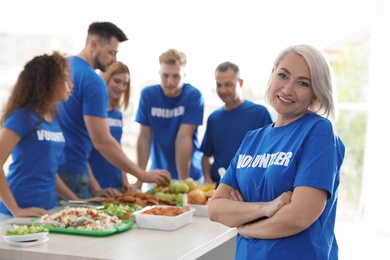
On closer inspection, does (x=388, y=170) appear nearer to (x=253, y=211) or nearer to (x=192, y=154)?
(x=192, y=154)

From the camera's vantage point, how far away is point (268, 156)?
81.4 inches

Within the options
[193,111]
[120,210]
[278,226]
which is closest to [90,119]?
[120,210]

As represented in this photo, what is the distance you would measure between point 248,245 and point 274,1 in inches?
178

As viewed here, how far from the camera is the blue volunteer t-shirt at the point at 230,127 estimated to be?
→ 430 centimetres

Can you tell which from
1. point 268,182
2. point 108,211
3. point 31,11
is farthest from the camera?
point 31,11

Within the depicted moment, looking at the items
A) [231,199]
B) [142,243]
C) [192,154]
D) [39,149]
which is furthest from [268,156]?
[192,154]

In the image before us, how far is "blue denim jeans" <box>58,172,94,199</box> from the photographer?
3.72 metres

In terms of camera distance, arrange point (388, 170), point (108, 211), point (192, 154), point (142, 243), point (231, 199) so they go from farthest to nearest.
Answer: point (388, 170) < point (192, 154) < point (108, 211) < point (142, 243) < point (231, 199)

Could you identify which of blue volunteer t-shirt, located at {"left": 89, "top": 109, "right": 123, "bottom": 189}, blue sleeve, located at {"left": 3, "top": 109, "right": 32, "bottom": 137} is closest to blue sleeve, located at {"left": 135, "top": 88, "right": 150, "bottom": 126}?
blue volunteer t-shirt, located at {"left": 89, "top": 109, "right": 123, "bottom": 189}

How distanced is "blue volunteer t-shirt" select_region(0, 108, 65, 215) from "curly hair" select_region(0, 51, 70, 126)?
0.04 metres

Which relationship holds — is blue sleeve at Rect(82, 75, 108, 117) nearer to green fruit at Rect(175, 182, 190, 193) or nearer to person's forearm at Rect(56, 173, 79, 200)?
person's forearm at Rect(56, 173, 79, 200)

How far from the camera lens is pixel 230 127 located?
14.2 feet

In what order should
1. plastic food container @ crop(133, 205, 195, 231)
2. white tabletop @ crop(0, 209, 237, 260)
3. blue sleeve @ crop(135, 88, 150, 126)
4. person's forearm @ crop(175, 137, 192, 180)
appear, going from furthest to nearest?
blue sleeve @ crop(135, 88, 150, 126) → person's forearm @ crop(175, 137, 192, 180) → plastic food container @ crop(133, 205, 195, 231) → white tabletop @ crop(0, 209, 237, 260)

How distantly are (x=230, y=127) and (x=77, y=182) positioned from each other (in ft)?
3.72
